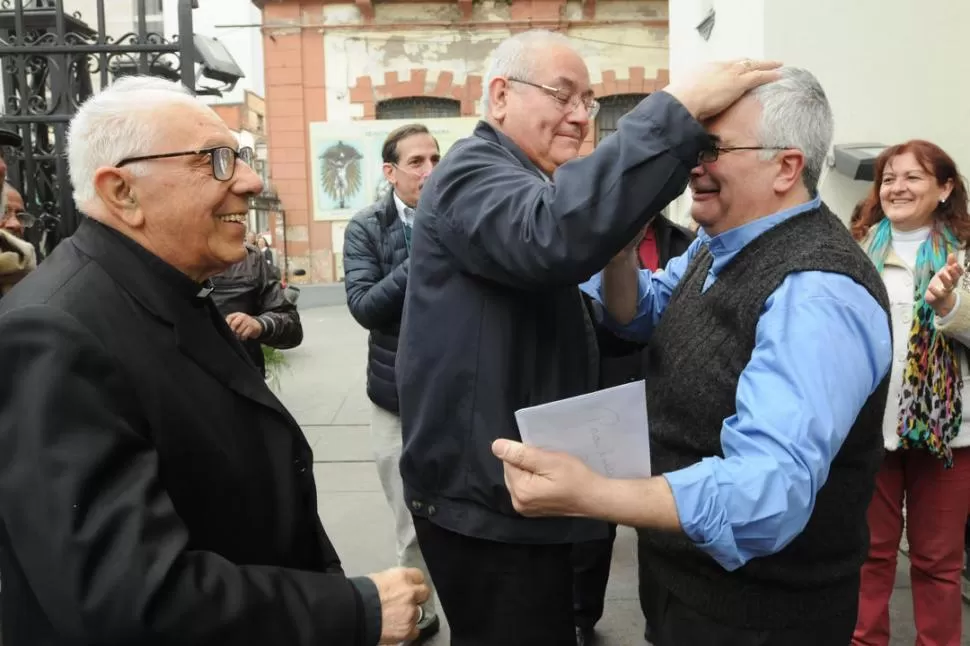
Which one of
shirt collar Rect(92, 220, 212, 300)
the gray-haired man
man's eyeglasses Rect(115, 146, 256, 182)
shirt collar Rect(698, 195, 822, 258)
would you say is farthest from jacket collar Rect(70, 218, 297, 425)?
shirt collar Rect(698, 195, 822, 258)

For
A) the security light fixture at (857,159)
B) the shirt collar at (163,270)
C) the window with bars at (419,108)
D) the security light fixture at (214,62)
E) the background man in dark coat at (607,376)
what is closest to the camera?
the shirt collar at (163,270)

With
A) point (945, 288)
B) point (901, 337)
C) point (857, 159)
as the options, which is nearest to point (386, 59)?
point (857, 159)

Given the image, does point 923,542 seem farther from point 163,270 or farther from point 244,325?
point 244,325

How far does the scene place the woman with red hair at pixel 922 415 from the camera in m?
2.70

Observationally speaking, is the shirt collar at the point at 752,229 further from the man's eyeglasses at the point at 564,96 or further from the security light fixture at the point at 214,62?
the security light fixture at the point at 214,62

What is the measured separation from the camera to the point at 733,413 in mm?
1485

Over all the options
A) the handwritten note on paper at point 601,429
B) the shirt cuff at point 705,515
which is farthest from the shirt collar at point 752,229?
the shirt cuff at point 705,515

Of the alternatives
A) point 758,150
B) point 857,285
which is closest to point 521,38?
point 758,150

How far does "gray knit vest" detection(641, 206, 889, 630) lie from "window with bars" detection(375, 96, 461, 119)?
586 inches

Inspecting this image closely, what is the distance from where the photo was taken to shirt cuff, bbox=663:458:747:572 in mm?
1237

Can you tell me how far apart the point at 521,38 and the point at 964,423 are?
2.05 m

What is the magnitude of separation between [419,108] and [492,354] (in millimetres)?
15010

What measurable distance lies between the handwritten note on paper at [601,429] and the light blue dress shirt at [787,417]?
108 millimetres

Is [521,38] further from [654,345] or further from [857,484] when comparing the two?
[857,484]
